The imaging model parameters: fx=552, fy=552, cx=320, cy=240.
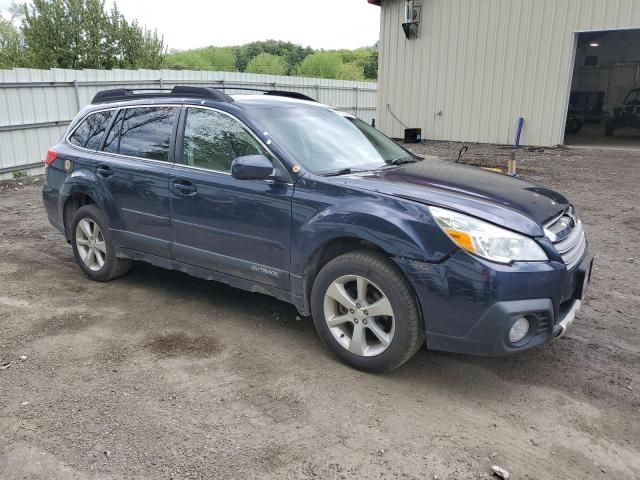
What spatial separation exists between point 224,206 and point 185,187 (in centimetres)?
45

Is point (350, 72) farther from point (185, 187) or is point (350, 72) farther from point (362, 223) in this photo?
point (362, 223)

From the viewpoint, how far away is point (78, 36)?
76.1 ft

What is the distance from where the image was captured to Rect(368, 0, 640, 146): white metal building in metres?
14.0

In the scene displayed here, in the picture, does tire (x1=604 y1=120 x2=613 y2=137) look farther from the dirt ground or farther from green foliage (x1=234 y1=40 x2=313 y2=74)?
green foliage (x1=234 y1=40 x2=313 y2=74)

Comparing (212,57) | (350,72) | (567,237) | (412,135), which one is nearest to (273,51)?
(212,57)

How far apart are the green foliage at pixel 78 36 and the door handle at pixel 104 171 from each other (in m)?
20.9

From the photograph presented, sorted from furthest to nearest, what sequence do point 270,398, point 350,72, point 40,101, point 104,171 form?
point 350,72 < point 40,101 < point 104,171 < point 270,398

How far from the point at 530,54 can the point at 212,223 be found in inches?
512

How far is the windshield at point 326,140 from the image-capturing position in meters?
3.95

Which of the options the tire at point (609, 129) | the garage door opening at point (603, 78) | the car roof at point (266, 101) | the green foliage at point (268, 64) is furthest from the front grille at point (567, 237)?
the green foliage at point (268, 64)

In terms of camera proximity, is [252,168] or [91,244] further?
[91,244]

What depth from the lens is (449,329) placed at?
315 centimetres

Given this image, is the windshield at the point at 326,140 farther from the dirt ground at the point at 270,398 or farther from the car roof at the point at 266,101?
the dirt ground at the point at 270,398

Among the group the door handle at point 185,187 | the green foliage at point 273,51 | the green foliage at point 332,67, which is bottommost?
the door handle at point 185,187
